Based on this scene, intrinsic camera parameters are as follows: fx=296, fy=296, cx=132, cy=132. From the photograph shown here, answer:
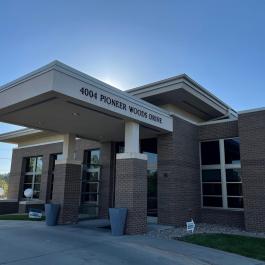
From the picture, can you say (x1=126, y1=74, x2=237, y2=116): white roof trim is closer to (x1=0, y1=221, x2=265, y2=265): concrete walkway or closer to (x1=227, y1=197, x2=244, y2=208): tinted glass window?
(x1=227, y1=197, x2=244, y2=208): tinted glass window

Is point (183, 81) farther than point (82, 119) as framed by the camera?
Yes

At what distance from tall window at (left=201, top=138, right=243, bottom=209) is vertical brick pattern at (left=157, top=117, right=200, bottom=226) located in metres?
0.67

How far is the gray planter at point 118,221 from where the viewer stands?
11484mm

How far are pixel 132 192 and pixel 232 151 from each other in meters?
6.76

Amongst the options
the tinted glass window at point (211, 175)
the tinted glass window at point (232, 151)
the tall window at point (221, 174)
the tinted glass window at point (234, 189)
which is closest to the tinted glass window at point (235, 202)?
the tall window at point (221, 174)

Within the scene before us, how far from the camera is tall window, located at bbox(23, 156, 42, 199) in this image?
2416 centimetres

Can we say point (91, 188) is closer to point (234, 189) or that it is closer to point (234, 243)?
point (234, 189)

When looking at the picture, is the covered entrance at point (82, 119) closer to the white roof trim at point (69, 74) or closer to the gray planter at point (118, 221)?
the white roof trim at point (69, 74)

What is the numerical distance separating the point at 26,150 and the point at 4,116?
14623mm

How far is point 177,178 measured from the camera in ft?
47.7

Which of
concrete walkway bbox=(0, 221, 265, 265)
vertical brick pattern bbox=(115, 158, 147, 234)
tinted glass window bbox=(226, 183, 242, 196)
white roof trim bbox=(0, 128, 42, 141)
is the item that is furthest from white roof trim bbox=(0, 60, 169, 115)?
white roof trim bbox=(0, 128, 42, 141)

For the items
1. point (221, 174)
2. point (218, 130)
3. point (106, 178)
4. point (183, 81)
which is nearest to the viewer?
point (183, 81)

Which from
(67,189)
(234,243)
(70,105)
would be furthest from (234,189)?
(70,105)

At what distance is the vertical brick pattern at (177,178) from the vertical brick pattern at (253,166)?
2687 millimetres
